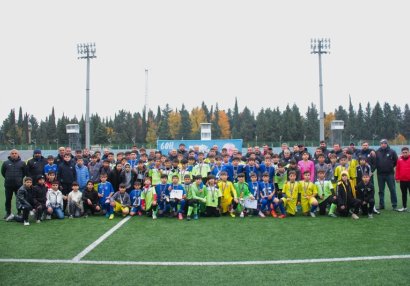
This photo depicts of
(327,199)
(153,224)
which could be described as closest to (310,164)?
(327,199)

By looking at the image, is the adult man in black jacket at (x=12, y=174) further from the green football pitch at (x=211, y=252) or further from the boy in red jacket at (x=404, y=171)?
the boy in red jacket at (x=404, y=171)

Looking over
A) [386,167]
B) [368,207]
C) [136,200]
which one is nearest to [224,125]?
[386,167]

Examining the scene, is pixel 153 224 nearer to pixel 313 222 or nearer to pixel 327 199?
pixel 313 222

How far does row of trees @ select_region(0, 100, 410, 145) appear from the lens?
233ft

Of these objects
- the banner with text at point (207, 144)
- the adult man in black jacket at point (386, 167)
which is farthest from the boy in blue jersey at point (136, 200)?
the banner with text at point (207, 144)

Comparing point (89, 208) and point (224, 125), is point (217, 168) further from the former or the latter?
point (224, 125)

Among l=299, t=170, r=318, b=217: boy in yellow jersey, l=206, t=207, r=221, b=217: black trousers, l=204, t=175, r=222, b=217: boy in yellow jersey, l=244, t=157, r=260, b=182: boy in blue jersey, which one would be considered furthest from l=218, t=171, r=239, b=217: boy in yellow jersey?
l=299, t=170, r=318, b=217: boy in yellow jersey

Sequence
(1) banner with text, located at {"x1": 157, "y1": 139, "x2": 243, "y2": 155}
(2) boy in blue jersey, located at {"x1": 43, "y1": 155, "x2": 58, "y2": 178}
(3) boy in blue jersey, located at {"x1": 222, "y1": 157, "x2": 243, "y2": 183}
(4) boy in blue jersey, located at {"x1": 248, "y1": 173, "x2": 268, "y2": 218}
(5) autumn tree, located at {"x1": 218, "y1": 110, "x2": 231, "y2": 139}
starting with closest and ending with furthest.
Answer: (4) boy in blue jersey, located at {"x1": 248, "y1": 173, "x2": 268, "y2": 218}, (2) boy in blue jersey, located at {"x1": 43, "y1": 155, "x2": 58, "y2": 178}, (3) boy in blue jersey, located at {"x1": 222, "y1": 157, "x2": 243, "y2": 183}, (1) banner with text, located at {"x1": 157, "y1": 139, "x2": 243, "y2": 155}, (5) autumn tree, located at {"x1": 218, "y1": 110, "x2": 231, "y2": 139}

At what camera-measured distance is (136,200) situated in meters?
8.73

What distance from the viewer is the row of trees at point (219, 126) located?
233ft

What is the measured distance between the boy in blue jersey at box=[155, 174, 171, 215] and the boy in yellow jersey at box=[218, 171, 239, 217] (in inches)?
50.3

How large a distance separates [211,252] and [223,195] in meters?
3.18

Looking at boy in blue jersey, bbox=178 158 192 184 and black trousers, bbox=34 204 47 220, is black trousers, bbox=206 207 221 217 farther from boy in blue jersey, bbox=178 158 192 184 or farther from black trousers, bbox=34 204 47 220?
black trousers, bbox=34 204 47 220

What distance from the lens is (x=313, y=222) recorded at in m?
7.52
